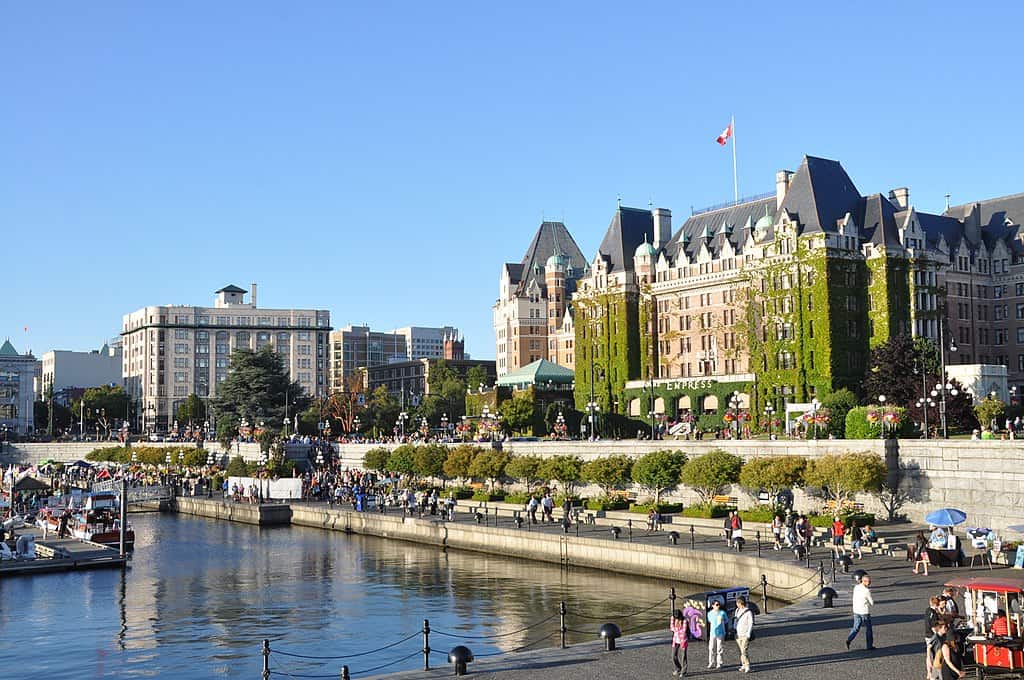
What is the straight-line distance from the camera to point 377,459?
99.8 meters

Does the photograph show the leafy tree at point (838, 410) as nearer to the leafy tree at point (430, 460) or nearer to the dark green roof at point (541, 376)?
the leafy tree at point (430, 460)

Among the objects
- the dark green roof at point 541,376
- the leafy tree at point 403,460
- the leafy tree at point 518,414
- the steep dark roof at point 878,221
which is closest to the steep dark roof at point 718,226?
the steep dark roof at point 878,221

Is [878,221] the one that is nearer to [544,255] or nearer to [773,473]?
[773,473]

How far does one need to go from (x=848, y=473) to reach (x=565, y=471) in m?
23.8

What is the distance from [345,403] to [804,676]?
132 metres

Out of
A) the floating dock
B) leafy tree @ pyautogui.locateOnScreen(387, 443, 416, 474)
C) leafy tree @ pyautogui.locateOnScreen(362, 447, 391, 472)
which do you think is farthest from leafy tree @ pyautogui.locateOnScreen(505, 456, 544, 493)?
the floating dock

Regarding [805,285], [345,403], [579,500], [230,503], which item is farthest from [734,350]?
[345,403]

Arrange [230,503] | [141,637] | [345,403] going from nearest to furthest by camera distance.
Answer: [141,637]
[230,503]
[345,403]

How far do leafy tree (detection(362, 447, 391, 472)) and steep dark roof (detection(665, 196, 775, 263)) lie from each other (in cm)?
4312

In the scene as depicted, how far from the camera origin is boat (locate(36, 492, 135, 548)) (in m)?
71.6

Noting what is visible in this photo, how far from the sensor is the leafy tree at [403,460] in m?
92.8

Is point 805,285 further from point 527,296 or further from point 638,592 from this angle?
point 527,296

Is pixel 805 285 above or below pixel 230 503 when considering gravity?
above

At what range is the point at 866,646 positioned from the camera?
2894 cm
